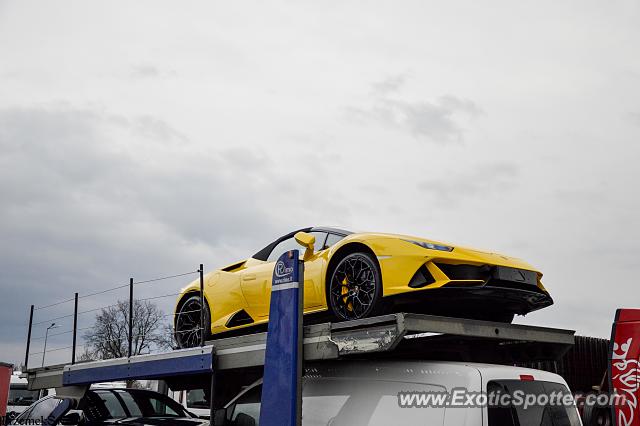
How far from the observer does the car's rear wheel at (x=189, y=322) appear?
23.5 ft

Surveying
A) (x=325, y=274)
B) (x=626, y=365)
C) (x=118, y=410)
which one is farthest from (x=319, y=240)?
(x=118, y=410)

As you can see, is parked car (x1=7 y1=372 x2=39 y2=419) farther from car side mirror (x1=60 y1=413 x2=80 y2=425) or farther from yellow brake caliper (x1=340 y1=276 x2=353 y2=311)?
yellow brake caliper (x1=340 y1=276 x2=353 y2=311)

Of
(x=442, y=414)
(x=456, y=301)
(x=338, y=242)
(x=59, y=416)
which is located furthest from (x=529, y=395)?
(x=59, y=416)

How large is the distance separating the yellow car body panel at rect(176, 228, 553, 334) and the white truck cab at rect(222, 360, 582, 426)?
78 cm

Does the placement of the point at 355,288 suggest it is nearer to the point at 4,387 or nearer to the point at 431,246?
the point at 431,246

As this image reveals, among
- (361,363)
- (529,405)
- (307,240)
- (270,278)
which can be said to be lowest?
(529,405)

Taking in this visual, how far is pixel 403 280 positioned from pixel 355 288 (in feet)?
1.67

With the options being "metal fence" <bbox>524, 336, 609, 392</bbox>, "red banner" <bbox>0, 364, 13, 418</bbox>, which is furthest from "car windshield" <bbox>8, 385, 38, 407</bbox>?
"metal fence" <bbox>524, 336, 609, 392</bbox>

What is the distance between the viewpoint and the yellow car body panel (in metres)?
5.09

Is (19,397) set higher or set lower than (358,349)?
higher

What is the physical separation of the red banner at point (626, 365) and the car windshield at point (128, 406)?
16.7ft

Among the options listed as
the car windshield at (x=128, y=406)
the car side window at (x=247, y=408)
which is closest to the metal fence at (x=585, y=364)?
the car windshield at (x=128, y=406)

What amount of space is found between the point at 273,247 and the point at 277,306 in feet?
7.12

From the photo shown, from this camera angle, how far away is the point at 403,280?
16.6 ft
